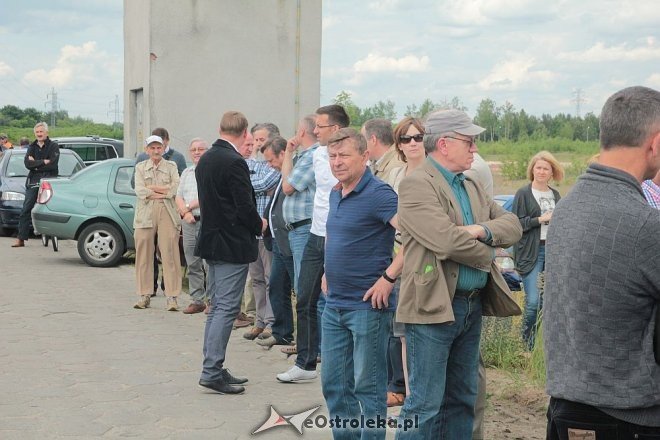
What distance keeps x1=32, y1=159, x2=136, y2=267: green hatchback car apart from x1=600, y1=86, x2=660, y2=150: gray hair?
1250cm

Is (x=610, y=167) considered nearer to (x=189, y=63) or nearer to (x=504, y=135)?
(x=189, y=63)

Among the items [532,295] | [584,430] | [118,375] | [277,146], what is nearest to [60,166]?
[277,146]

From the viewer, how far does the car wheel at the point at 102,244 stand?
599 inches

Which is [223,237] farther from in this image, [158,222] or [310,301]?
[158,222]

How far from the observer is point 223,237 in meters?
7.34

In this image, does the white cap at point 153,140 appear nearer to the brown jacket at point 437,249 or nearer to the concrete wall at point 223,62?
the concrete wall at point 223,62

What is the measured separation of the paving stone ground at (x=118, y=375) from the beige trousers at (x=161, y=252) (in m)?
0.32

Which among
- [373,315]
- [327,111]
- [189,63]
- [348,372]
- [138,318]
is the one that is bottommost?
[138,318]

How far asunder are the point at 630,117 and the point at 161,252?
8868 millimetres

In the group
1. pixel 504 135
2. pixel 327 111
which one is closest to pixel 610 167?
pixel 327 111

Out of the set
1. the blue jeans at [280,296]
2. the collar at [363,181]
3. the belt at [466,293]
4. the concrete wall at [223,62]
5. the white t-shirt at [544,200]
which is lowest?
the blue jeans at [280,296]

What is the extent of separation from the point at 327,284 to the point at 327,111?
2.05 metres

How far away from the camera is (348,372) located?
17.9ft

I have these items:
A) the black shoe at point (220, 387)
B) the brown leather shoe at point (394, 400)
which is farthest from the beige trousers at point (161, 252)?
the brown leather shoe at point (394, 400)
